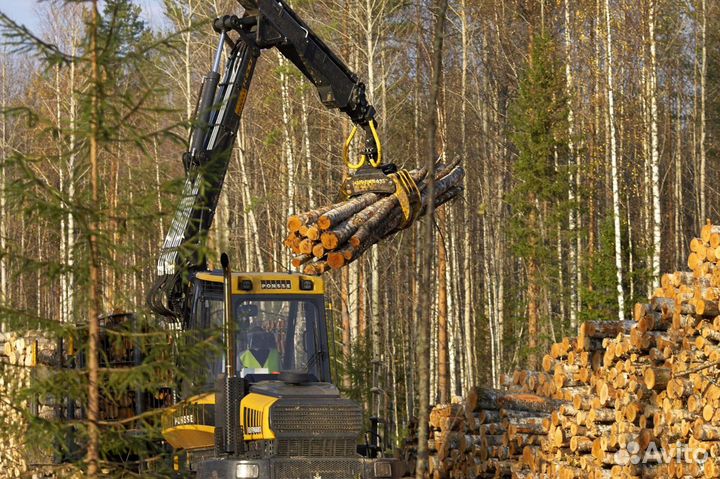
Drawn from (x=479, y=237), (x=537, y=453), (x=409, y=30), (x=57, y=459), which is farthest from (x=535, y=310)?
(x=57, y=459)

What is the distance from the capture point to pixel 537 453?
1468cm

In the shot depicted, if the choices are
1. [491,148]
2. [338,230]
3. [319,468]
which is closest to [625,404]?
[338,230]

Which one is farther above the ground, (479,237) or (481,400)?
(479,237)

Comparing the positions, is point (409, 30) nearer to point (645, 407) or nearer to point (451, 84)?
point (451, 84)

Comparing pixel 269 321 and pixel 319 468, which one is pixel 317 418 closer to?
pixel 319 468

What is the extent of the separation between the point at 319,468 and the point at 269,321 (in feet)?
5.03

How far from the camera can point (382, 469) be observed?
10977 mm

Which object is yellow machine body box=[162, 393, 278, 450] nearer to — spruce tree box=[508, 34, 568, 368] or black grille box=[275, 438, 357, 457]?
black grille box=[275, 438, 357, 457]

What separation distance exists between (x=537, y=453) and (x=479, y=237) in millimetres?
26760

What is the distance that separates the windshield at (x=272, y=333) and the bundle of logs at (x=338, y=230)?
1.42 meters

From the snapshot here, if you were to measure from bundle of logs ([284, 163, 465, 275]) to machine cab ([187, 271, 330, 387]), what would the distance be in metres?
1.33

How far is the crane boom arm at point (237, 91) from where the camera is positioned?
12.1 m

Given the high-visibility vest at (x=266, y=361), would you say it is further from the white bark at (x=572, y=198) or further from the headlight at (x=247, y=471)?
the white bark at (x=572, y=198)

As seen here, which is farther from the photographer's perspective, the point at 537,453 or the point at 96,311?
the point at 537,453
